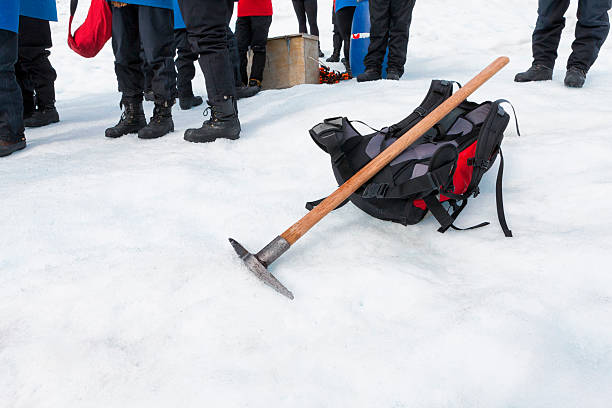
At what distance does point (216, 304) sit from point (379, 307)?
43cm

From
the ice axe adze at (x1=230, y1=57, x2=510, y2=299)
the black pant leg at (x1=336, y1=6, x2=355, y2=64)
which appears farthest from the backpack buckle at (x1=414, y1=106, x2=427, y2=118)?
the black pant leg at (x1=336, y1=6, x2=355, y2=64)

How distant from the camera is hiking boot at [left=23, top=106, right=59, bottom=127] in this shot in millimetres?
3311

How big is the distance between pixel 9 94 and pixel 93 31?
663 millimetres

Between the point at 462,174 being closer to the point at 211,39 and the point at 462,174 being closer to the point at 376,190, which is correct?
the point at 376,190

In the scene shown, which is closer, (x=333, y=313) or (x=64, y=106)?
(x=333, y=313)

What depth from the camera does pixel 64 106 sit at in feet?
14.4

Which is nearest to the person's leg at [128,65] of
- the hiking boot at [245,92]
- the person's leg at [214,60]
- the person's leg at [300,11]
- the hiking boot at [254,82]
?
the person's leg at [214,60]

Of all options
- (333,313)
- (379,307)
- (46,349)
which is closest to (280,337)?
(333,313)

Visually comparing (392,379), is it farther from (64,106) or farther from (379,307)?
(64,106)

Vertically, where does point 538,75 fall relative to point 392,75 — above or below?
above

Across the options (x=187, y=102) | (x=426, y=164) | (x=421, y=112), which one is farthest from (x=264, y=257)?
(x=187, y=102)

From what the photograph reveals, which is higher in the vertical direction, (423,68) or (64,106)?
(423,68)

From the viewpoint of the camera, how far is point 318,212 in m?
1.30

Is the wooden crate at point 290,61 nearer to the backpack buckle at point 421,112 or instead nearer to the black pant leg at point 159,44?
the black pant leg at point 159,44
